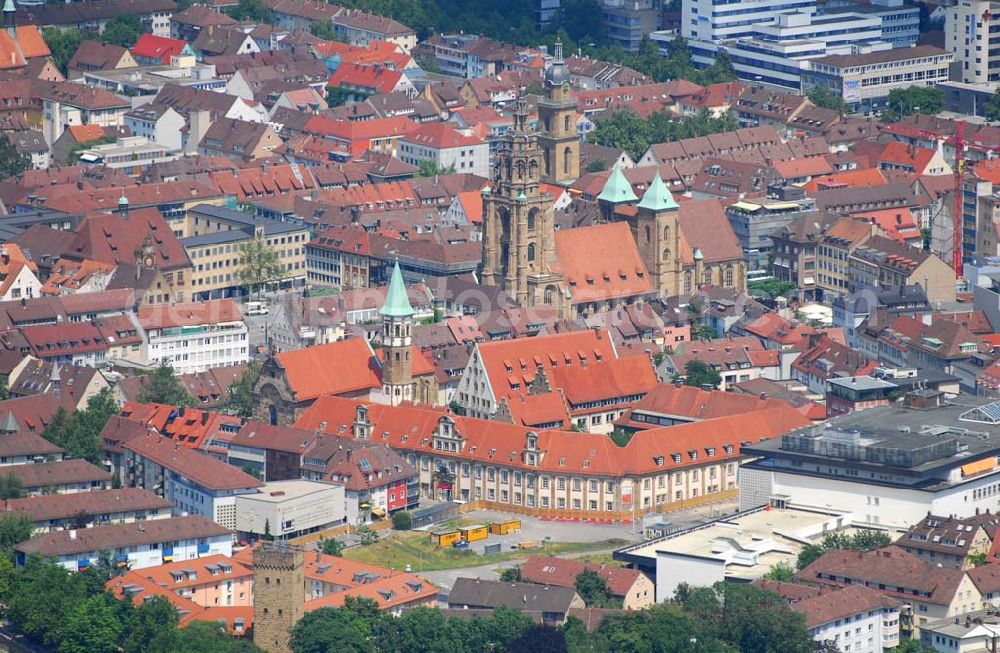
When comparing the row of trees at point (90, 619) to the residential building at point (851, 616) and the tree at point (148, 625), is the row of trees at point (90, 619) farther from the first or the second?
the residential building at point (851, 616)

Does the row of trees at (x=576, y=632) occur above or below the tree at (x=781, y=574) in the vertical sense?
below

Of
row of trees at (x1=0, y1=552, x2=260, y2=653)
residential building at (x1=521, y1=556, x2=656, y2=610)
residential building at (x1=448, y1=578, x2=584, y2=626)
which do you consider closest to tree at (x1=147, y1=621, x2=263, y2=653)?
row of trees at (x1=0, y1=552, x2=260, y2=653)

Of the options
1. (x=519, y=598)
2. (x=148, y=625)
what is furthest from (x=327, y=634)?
(x=519, y=598)

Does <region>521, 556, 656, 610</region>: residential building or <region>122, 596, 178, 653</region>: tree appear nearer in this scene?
<region>122, 596, 178, 653</region>: tree

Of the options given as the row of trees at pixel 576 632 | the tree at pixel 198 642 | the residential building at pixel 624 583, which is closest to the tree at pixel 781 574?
the row of trees at pixel 576 632

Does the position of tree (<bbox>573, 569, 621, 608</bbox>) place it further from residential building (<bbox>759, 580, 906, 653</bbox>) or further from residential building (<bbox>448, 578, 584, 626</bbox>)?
residential building (<bbox>759, 580, 906, 653</bbox>)
